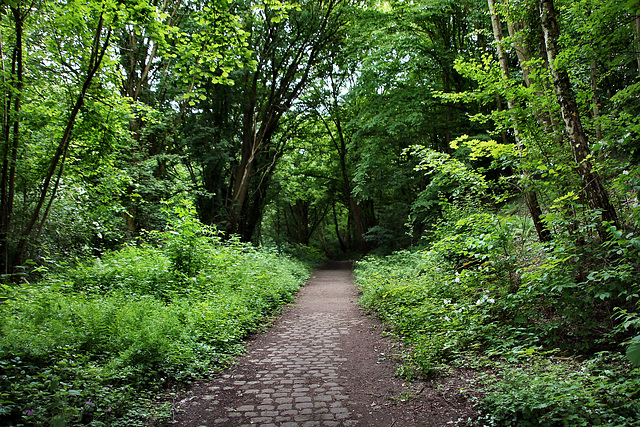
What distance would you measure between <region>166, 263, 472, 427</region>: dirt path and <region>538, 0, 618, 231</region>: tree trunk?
9.92 feet

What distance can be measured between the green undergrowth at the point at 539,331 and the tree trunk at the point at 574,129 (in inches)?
19.7

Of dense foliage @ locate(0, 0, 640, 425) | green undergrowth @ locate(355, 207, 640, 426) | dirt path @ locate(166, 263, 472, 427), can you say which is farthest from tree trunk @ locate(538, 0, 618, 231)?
dirt path @ locate(166, 263, 472, 427)

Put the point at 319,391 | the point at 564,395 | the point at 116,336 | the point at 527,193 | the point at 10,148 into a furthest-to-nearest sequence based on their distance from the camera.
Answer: the point at 527,193, the point at 10,148, the point at 116,336, the point at 319,391, the point at 564,395

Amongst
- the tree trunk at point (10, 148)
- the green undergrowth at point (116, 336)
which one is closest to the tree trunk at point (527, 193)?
the green undergrowth at point (116, 336)

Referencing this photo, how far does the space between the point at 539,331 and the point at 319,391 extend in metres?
2.99

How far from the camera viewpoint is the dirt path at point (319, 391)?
3404 millimetres

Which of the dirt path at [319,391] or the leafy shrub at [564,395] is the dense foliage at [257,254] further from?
the dirt path at [319,391]

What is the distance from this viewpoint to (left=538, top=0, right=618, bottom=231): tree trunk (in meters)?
4.42

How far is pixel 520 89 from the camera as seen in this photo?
5.00 m

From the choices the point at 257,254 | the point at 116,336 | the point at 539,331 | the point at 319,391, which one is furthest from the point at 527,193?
the point at 257,254

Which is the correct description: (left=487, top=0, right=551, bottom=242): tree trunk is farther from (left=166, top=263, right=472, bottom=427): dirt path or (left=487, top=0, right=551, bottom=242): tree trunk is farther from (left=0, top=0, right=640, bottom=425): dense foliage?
(left=166, top=263, right=472, bottom=427): dirt path

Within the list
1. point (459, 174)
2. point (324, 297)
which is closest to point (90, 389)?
point (459, 174)

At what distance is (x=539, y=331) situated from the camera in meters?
4.45

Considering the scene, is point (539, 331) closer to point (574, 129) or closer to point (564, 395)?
point (564, 395)
